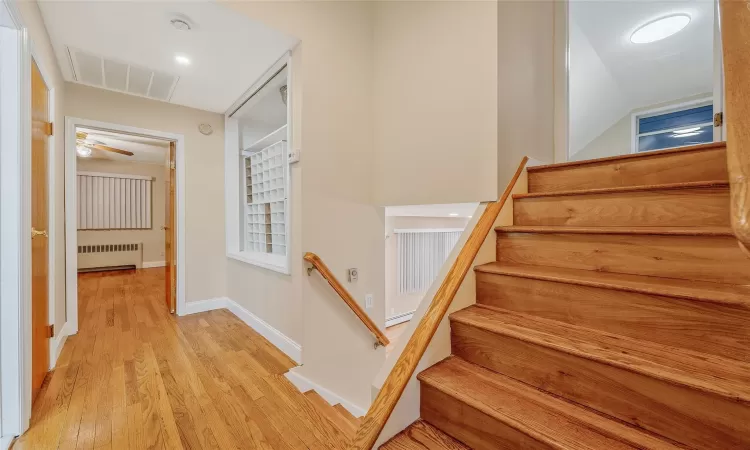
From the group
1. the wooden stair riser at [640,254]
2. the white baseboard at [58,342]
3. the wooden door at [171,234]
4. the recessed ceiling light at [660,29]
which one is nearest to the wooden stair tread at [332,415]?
the wooden stair riser at [640,254]

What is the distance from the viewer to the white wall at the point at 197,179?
317cm

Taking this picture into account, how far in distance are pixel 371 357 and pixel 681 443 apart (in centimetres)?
212

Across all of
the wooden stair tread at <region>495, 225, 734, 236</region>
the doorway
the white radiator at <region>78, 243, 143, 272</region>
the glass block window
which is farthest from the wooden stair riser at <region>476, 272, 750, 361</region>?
Answer: the white radiator at <region>78, 243, 143, 272</region>

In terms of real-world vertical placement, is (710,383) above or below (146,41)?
below

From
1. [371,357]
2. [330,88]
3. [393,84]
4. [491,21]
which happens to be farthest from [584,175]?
[371,357]

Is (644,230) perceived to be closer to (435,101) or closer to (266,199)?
(435,101)

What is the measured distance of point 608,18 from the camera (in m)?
3.05

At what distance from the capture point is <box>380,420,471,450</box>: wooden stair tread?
101cm

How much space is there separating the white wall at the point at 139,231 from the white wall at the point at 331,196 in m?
5.56

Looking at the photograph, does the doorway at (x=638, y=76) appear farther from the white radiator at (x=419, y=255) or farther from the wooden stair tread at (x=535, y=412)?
the white radiator at (x=419, y=255)

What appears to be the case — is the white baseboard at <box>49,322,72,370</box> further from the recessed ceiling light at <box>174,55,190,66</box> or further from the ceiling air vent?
the recessed ceiling light at <box>174,55,190,66</box>

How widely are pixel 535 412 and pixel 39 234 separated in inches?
109

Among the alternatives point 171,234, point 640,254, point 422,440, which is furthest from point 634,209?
point 171,234

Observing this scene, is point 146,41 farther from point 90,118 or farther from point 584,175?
point 584,175
